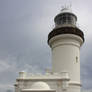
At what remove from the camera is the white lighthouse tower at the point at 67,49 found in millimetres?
18219

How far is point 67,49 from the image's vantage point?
61.2ft

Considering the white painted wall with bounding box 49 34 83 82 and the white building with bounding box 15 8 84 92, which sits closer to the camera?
the white building with bounding box 15 8 84 92

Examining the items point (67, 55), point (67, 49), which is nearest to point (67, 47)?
point (67, 49)

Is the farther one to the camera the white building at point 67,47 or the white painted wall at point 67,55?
the white painted wall at point 67,55

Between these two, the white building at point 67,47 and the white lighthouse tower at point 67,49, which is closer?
the white building at point 67,47

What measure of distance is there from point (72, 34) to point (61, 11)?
11.4 feet

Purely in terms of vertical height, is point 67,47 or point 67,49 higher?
point 67,47

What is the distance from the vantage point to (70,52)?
731 inches

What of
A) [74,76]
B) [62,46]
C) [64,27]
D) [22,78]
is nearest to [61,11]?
[64,27]

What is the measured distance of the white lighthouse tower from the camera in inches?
717

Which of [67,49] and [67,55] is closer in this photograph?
[67,55]

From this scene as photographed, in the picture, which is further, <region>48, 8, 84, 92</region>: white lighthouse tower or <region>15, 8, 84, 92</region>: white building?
<region>48, 8, 84, 92</region>: white lighthouse tower

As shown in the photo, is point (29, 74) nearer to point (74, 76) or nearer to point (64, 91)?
point (64, 91)

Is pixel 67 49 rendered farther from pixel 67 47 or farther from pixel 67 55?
pixel 67 55
